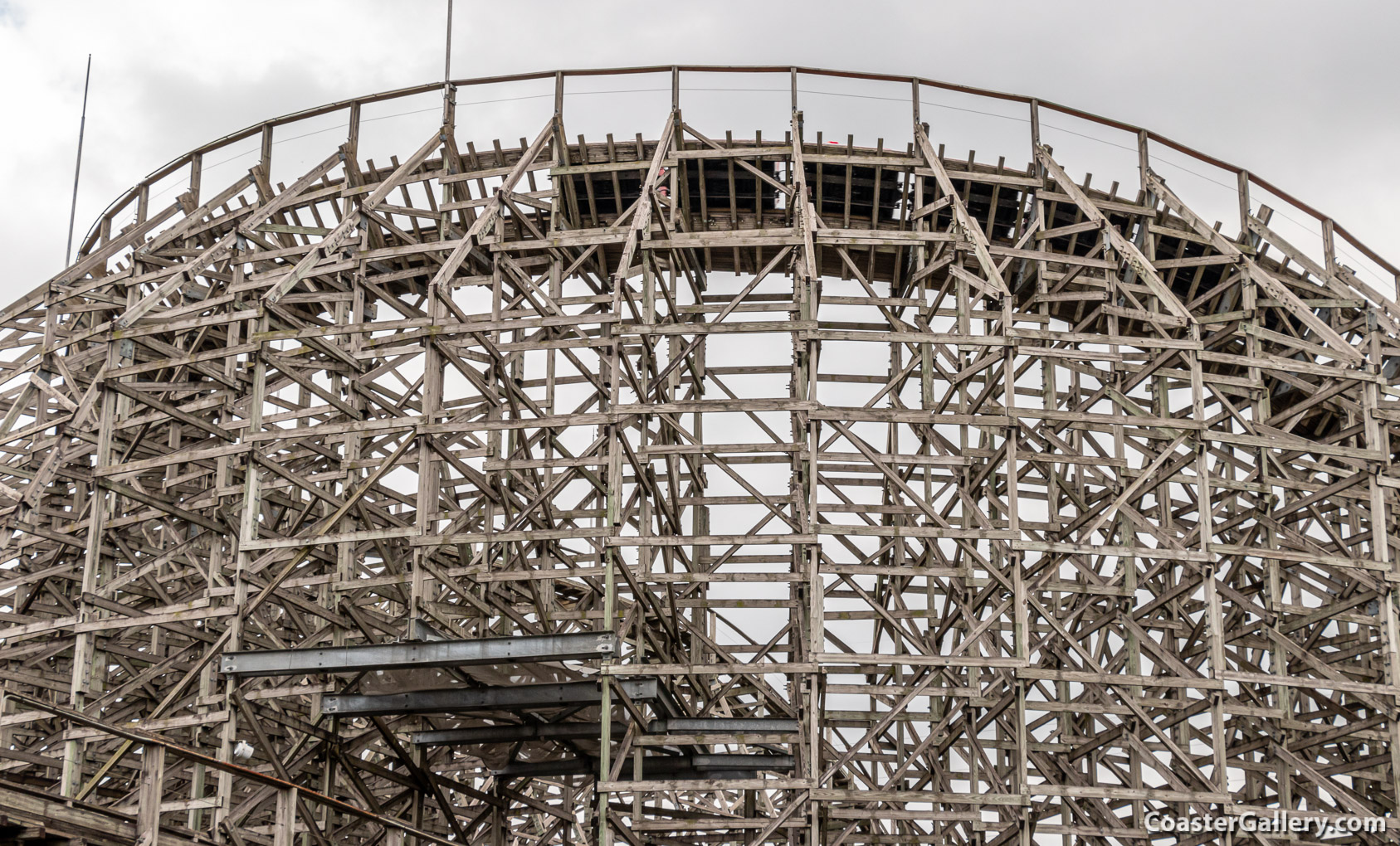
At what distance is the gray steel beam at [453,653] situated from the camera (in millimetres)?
21094

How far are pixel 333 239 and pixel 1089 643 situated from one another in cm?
1596

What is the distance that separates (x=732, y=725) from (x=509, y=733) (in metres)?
3.16

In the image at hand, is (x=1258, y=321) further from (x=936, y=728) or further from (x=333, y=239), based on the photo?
(x=333, y=239)

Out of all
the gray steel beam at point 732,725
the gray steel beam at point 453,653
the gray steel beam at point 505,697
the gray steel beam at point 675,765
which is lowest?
the gray steel beam at point 675,765

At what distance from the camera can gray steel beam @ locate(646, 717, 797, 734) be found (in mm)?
22750

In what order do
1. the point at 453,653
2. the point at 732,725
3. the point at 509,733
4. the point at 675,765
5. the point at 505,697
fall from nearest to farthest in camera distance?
the point at 453,653 → the point at 505,697 → the point at 732,725 → the point at 509,733 → the point at 675,765

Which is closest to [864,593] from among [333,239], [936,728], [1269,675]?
[936,728]

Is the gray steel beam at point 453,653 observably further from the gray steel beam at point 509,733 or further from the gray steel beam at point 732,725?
the gray steel beam at point 509,733

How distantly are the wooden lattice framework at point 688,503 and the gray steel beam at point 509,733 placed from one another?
0.21ft

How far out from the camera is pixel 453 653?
2123 cm

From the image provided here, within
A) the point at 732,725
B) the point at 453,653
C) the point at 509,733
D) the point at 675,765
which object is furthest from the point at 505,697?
the point at 675,765

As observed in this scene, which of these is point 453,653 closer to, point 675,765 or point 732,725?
point 732,725

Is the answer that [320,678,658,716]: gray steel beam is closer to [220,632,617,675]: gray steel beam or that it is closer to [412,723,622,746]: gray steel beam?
[220,632,617,675]: gray steel beam

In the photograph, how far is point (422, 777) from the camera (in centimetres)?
2444
